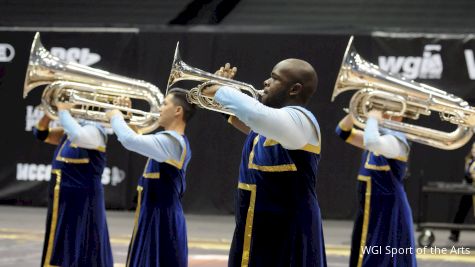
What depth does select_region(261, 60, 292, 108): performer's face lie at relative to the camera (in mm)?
4570

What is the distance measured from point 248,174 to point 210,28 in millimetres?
9794

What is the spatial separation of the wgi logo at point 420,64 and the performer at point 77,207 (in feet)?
22.9

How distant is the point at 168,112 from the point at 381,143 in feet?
5.47

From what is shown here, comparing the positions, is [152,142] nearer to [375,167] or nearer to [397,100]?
[375,167]

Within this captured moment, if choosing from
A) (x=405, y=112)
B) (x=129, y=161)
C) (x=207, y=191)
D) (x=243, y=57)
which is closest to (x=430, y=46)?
(x=243, y=57)

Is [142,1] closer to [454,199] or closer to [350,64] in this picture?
[454,199]

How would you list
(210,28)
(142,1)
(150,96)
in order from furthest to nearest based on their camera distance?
(142,1), (210,28), (150,96)

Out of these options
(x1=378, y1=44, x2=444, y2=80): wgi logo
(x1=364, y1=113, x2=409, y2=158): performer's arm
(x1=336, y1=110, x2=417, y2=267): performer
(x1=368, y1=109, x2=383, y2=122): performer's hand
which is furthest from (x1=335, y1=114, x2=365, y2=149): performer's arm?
(x1=378, y1=44, x2=444, y2=80): wgi logo

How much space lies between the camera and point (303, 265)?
4.63m

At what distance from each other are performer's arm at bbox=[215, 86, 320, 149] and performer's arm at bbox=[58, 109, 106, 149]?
3246 mm

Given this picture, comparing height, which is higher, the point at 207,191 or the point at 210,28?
the point at 210,28

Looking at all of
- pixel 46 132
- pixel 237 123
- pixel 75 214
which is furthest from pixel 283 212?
pixel 46 132

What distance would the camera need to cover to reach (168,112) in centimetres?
670

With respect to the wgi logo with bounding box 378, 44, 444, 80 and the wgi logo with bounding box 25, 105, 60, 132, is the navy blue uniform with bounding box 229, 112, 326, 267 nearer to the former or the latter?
the wgi logo with bounding box 378, 44, 444, 80
